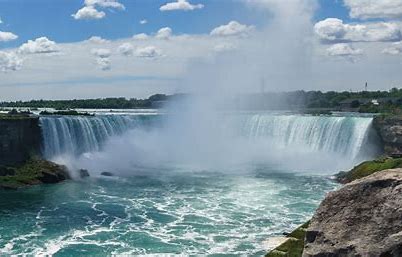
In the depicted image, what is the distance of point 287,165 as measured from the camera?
130 feet

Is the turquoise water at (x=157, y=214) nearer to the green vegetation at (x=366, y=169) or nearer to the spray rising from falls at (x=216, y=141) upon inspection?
the green vegetation at (x=366, y=169)

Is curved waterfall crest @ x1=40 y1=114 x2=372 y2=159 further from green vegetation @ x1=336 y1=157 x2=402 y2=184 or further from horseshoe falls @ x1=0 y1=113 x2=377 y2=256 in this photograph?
green vegetation @ x1=336 y1=157 x2=402 y2=184

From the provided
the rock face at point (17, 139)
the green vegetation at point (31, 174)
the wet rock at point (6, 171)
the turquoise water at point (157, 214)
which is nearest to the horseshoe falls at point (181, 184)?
the turquoise water at point (157, 214)

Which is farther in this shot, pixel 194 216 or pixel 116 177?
pixel 116 177

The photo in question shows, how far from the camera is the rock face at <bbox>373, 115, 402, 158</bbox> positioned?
3609cm

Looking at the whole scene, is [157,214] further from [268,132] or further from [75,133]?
[268,132]

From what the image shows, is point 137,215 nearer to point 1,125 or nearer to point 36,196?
point 36,196

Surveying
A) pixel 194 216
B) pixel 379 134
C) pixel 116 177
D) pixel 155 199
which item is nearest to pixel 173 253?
pixel 194 216

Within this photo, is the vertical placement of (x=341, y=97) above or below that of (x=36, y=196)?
above

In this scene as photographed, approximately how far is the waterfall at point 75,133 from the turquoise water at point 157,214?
19.7 ft

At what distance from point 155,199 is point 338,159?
16.4 meters

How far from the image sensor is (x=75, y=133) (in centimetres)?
4019

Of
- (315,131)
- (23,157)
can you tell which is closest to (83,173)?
(23,157)

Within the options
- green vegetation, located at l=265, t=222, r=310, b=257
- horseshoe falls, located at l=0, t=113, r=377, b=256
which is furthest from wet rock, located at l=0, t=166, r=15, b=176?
green vegetation, located at l=265, t=222, r=310, b=257
